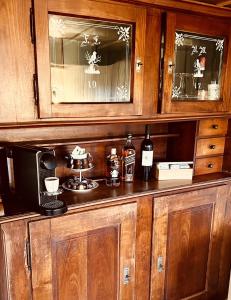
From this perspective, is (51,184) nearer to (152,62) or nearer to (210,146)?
(152,62)

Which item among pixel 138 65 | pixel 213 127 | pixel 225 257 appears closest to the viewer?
pixel 138 65

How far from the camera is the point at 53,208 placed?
1.12 meters

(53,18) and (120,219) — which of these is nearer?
(53,18)

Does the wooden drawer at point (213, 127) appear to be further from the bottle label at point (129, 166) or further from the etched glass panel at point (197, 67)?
the bottle label at point (129, 166)

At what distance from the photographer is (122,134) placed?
5.41ft

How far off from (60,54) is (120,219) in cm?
81

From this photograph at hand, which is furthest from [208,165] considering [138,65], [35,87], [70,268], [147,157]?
[35,87]

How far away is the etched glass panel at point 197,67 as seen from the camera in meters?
1.40

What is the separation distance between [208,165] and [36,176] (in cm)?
108

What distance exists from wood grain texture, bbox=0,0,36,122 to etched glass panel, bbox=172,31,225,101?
2.35ft

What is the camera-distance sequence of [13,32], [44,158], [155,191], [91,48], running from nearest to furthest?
[13,32]
[44,158]
[91,48]
[155,191]

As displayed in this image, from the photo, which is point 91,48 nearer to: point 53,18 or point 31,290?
point 53,18

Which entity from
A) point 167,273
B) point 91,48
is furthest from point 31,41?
point 167,273

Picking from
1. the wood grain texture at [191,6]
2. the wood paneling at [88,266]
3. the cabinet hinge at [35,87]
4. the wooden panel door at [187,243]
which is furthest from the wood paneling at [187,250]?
the wood grain texture at [191,6]
